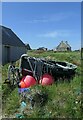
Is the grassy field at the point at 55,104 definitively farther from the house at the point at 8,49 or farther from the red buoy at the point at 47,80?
the house at the point at 8,49

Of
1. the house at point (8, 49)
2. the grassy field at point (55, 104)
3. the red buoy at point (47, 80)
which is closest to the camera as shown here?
the grassy field at point (55, 104)

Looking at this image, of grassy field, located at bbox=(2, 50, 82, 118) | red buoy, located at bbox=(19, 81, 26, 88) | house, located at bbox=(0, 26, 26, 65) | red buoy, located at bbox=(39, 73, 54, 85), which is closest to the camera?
grassy field, located at bbox=(2, 50, 82, 118)

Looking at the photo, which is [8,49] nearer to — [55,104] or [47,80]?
[47,80]

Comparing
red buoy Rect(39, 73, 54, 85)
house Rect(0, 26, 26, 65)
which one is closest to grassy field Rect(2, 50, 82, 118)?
red buoy Rect(39, 73, 54, 85)

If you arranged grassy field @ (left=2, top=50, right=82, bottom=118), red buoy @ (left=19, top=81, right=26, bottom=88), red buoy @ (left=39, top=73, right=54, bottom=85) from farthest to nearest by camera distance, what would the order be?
red buoy @ (left=39, top=73, right=54, bottom=85), red buoy @ (left=19, top=81, right=26, bottom=88), grassy field @ (left=2, top=50, right=82, bottom=118)

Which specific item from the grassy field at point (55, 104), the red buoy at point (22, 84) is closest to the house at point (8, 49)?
the red buoy at point (22, 84)

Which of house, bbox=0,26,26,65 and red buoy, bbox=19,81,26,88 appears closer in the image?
red buoy, bbox=19,81,26,88

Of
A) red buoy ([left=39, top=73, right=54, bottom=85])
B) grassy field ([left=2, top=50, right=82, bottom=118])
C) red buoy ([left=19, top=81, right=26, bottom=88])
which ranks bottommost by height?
grassy field ([left=2, top=50, right=82, bottom=118])

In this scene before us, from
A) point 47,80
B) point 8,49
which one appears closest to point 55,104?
point 47,80

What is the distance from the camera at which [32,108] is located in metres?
6.71

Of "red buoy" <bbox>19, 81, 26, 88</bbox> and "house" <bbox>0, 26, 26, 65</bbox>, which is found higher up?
"house" <bbox>0, 26, 26, 65</bbox>

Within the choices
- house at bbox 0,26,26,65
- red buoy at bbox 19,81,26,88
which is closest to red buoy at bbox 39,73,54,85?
red buoy at bbox 19,81,26,88

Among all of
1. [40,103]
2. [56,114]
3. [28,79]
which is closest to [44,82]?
[28,79]

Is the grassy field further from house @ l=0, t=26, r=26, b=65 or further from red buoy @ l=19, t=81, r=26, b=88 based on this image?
house @ l=0, t=26, r=26, b=65
